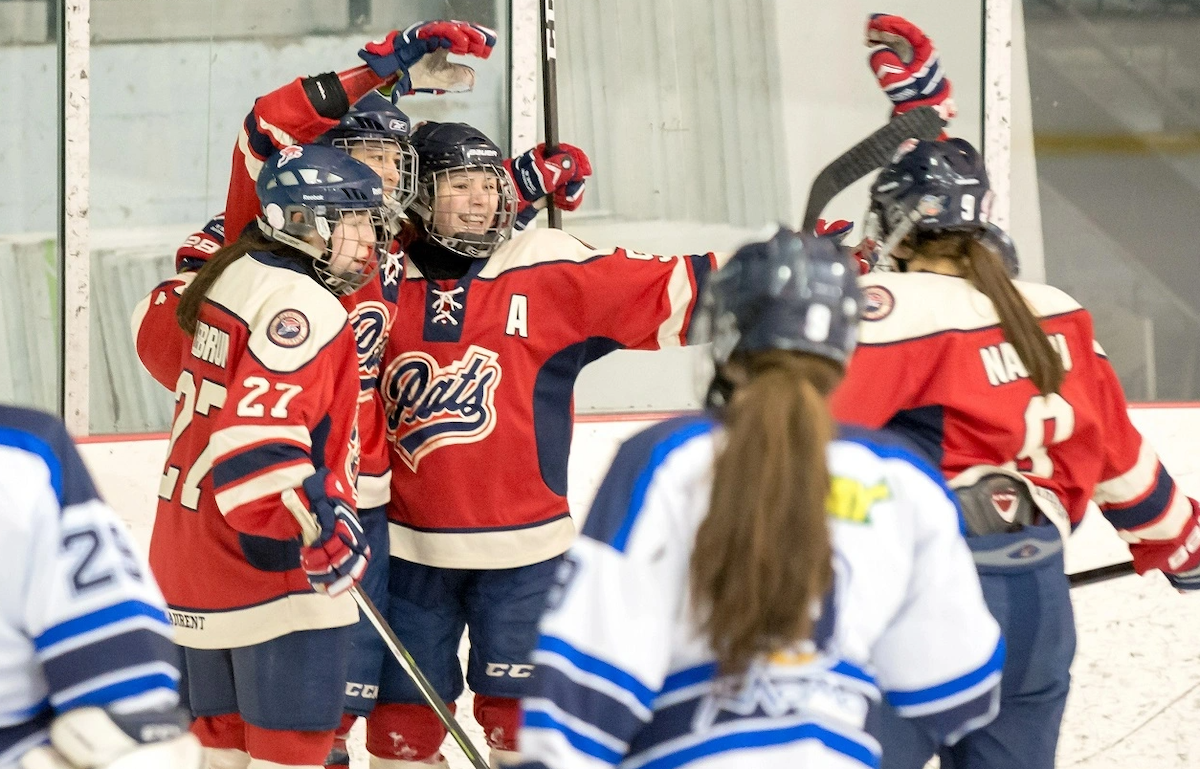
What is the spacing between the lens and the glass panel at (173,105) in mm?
3455

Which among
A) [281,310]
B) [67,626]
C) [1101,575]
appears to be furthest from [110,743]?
[1101,575]

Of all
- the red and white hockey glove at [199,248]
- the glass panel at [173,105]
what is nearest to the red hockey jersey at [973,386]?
the red and white hockey glove at [199,248]

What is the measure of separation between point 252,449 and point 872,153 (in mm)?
1213

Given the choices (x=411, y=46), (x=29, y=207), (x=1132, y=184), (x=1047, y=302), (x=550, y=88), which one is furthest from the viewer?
(x=1132, y=184)

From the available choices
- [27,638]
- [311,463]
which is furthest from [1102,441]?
[27,638]

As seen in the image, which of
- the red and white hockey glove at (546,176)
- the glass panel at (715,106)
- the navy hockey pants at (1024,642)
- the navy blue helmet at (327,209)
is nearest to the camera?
the navy hockey pants at (1024,642)

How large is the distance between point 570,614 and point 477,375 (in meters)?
1.32

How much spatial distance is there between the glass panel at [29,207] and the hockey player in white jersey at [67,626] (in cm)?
237

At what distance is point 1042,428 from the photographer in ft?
6.35

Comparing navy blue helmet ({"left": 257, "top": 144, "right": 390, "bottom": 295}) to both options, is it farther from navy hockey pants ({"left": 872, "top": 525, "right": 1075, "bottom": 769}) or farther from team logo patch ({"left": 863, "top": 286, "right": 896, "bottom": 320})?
navy hockey pants ({"left": 872, "top": 525, "right": 1075, "bottom": 769})

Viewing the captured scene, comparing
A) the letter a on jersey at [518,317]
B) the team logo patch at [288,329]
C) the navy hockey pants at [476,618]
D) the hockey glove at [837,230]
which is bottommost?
the navy hockey pants at [476,618]

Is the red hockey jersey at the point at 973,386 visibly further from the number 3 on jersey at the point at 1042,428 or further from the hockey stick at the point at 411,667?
the hockey stick at the point at 411,667

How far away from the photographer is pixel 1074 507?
203cm

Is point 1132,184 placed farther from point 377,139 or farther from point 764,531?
point 764,531
